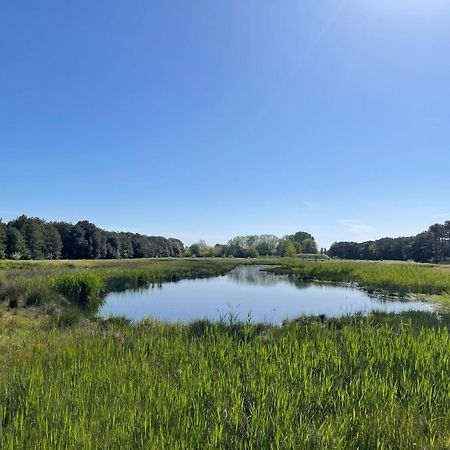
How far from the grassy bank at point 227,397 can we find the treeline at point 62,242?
6482 centimetres

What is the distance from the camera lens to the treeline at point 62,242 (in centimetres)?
6353

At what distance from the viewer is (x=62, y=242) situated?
82.9 m

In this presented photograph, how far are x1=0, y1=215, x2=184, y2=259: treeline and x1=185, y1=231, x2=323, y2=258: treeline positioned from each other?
1468 inches

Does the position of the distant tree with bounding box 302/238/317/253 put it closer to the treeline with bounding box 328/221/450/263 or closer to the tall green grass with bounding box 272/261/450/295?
the treeline with bounding box 328/221/450/263

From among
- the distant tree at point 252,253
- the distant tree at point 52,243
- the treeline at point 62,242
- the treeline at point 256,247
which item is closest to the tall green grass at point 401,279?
the treeline at point 62,242

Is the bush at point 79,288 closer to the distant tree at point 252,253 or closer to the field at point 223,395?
the field at point 223,395

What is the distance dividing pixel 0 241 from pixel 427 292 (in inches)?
2496

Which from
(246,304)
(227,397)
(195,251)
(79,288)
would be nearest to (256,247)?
(195,251)

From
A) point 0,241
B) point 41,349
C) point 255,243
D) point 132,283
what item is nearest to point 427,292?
Answer: point 132,283

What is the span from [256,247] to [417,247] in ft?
260

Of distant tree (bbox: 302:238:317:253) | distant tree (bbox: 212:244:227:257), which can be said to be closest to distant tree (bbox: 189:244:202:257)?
distant tree (bbox: 212:244:227:257)

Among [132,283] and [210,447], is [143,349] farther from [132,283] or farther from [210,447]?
[132,283]

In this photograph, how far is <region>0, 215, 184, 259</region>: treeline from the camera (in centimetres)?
6353

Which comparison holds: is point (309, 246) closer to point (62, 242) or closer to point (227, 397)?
point (62, 242)
